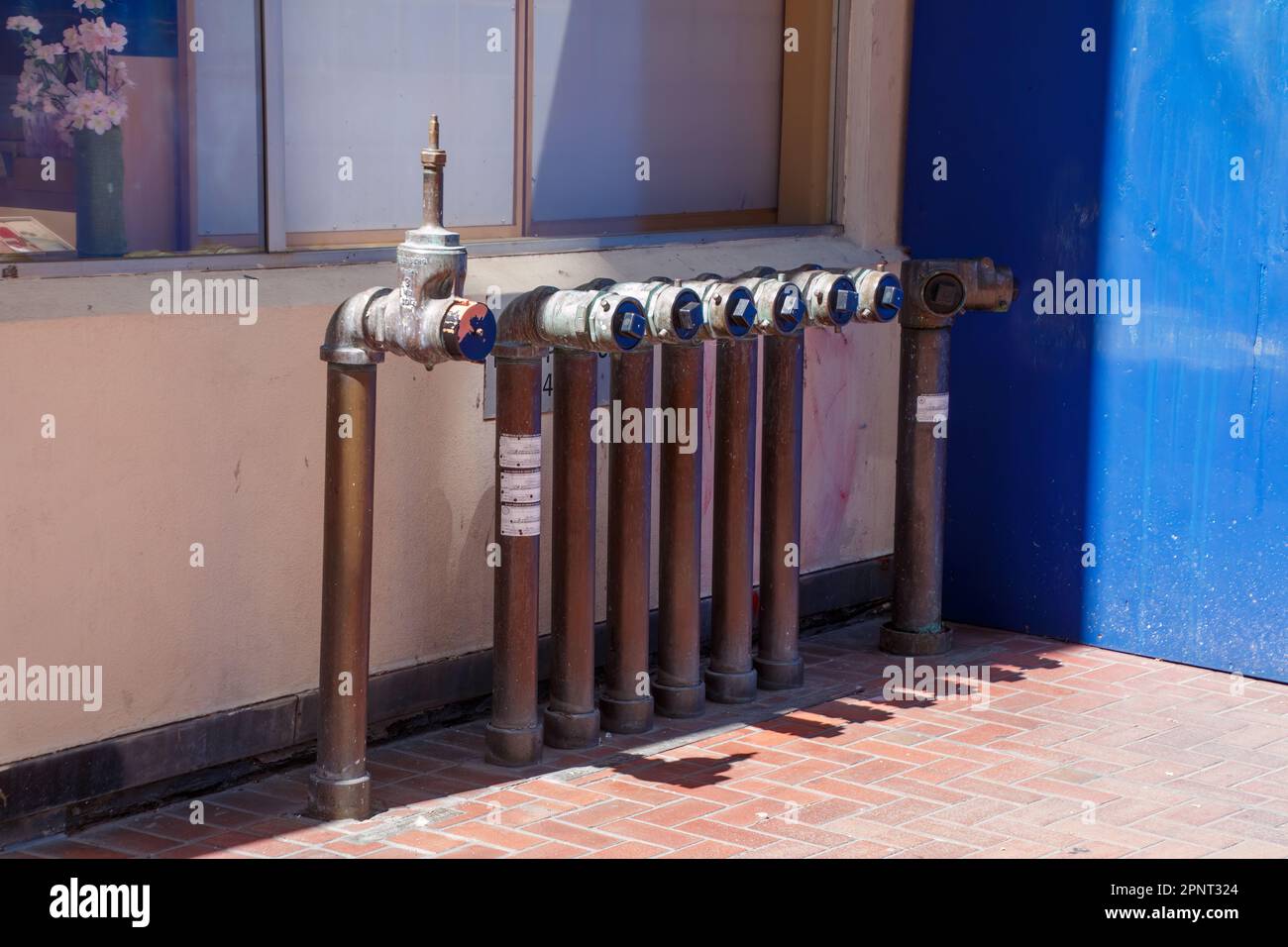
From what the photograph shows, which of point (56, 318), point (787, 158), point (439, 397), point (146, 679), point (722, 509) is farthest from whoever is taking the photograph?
point (787, 158)

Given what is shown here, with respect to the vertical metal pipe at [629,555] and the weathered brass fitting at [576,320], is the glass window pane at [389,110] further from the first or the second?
the vertical metal pipe at [629,555]

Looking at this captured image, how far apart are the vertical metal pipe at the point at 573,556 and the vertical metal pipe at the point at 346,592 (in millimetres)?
739

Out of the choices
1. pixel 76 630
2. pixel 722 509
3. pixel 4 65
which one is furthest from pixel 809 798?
pixel 4 65

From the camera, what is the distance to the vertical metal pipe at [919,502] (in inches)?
257

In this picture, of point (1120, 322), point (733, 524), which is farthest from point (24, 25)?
point (1120, 322)

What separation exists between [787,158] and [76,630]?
3667 millimetres

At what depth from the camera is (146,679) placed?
486cm

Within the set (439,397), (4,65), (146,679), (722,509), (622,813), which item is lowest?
(622,813)

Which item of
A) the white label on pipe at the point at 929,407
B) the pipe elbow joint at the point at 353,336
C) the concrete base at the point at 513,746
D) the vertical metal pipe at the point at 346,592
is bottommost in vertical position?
the concrete base at the point at 513,746

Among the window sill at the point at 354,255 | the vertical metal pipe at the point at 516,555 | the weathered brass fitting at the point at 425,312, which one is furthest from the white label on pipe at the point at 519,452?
the window sill at the point at 354,255

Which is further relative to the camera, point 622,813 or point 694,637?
point 694,637

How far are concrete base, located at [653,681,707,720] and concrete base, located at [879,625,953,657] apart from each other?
1.08 metres

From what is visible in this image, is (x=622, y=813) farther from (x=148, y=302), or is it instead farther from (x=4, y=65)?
(x=4, y=65)

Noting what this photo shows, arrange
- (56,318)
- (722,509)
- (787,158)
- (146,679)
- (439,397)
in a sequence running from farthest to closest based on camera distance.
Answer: (787,158)
(722,509)
(439,397)
(146,679)
(56,318)
